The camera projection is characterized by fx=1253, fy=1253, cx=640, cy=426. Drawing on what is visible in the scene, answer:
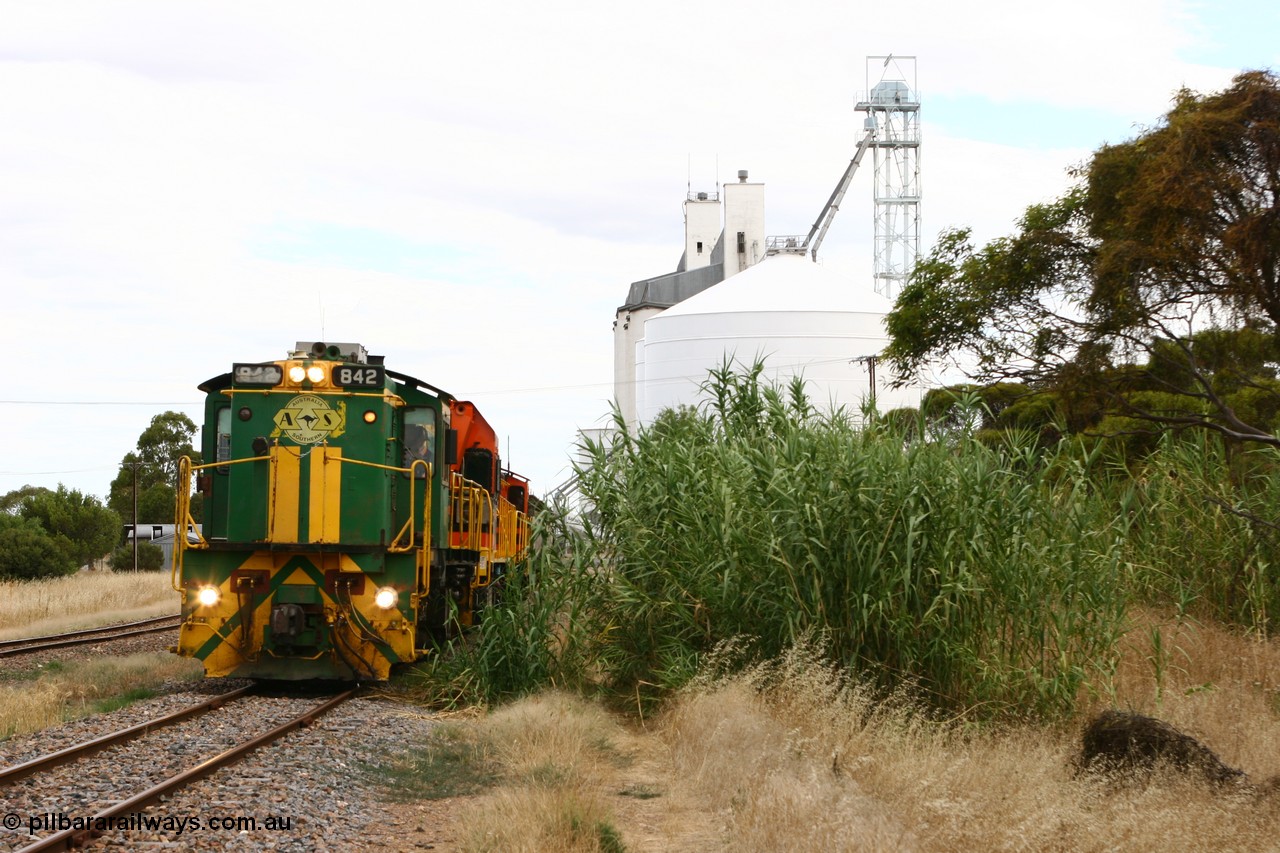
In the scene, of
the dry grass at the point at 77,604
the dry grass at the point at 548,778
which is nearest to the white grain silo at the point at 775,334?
the dry grass at the point at 77,604

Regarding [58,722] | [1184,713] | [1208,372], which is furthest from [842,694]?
[1208,372]

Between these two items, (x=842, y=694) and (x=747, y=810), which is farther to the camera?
(x=842, y=694)

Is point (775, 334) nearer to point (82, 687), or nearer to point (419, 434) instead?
point (419, 434)

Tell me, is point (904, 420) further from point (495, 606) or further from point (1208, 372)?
point (1208, 372)

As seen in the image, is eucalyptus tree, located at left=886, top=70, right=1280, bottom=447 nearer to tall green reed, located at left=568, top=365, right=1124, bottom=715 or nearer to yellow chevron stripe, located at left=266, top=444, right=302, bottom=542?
tall green reed, located at left=568, top=365, right=1124, bottom=715

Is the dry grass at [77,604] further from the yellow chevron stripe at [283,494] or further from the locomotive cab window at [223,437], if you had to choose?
the yellow chevron stripe at [283,494]

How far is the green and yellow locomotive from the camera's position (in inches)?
473

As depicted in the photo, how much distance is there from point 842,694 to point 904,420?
3.91 metres

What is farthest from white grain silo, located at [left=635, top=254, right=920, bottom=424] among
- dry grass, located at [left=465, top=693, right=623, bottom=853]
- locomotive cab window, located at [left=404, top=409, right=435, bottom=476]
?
dry grass, located at [left=465, top=693, right=623, bottom=853]

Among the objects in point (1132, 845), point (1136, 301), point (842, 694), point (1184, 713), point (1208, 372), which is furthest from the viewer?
point (1208, 372)

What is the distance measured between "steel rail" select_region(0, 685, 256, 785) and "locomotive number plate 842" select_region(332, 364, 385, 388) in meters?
3.21

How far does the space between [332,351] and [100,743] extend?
17.1ft

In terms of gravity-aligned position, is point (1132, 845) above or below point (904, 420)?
below

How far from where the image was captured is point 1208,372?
1902 cm
